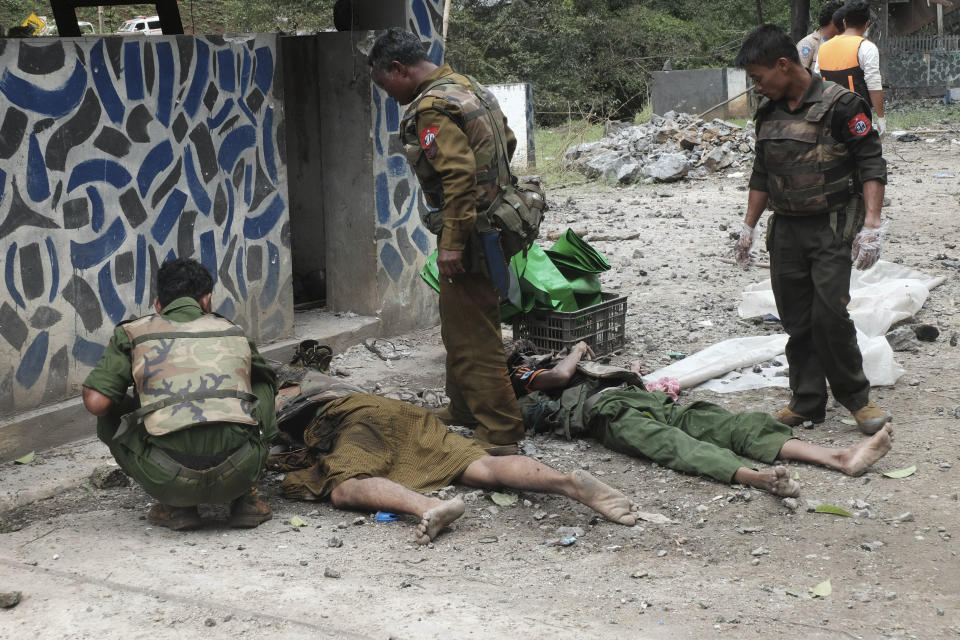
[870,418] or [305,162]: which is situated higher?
[305,162]

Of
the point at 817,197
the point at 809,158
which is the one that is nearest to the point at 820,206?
the point at 817,197

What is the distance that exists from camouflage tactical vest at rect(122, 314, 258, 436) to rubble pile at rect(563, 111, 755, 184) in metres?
10.4

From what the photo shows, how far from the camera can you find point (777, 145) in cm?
452

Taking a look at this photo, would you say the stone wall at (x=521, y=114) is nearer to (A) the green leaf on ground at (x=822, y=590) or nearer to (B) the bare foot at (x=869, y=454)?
(B) the bare foot at (x=869, y=454)

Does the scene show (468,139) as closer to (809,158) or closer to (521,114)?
(809,158)

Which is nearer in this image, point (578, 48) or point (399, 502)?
point (399, 502)

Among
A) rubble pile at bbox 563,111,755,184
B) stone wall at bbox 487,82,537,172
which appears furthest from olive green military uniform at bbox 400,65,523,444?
stone wall at bbox 487,82,537,172

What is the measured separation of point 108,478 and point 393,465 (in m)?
1.35

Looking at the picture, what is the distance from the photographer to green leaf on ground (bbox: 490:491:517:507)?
4.10m

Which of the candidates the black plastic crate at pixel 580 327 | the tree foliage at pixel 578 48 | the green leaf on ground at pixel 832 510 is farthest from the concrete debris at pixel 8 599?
the tree foliage at pixel 578 48

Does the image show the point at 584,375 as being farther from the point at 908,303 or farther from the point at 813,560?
the point at 908,303

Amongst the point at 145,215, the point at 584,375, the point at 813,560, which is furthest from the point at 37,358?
the point at 813,560

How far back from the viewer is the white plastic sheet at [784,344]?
5.39 m

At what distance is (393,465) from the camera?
13.7ft
